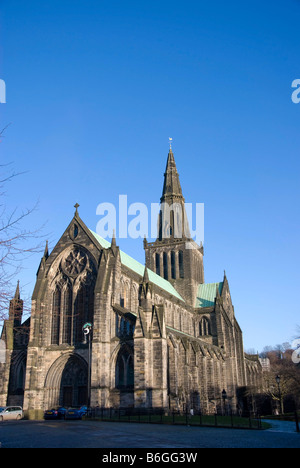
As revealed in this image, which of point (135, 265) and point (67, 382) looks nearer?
point (67, 382)

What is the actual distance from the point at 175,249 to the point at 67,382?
34827 mm

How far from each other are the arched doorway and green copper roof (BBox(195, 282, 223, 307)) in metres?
31.8

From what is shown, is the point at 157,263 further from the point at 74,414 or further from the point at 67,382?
the point at 74,414

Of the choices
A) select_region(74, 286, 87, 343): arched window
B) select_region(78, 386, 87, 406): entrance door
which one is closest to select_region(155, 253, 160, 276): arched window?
select_region(74, 286, 87, 343): arched window

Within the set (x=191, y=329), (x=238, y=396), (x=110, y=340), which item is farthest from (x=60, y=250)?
(x=238, y=396)

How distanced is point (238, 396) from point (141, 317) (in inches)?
1215

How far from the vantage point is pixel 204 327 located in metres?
67.5

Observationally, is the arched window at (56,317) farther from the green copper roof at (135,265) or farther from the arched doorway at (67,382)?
the green copper roof at (135,265)

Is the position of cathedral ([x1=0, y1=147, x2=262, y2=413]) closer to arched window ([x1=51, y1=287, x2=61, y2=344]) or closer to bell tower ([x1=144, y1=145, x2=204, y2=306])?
arched window ([x1=51, y1=287, x2=61, y2=344])

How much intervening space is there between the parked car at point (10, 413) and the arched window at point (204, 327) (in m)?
36.2

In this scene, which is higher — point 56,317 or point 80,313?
point 80,313

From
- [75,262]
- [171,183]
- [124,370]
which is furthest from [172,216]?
[124,370]

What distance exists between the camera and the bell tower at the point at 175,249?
70750mm

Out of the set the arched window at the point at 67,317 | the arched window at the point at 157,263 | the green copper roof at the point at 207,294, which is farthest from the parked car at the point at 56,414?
the arched window at the point at 157,263
